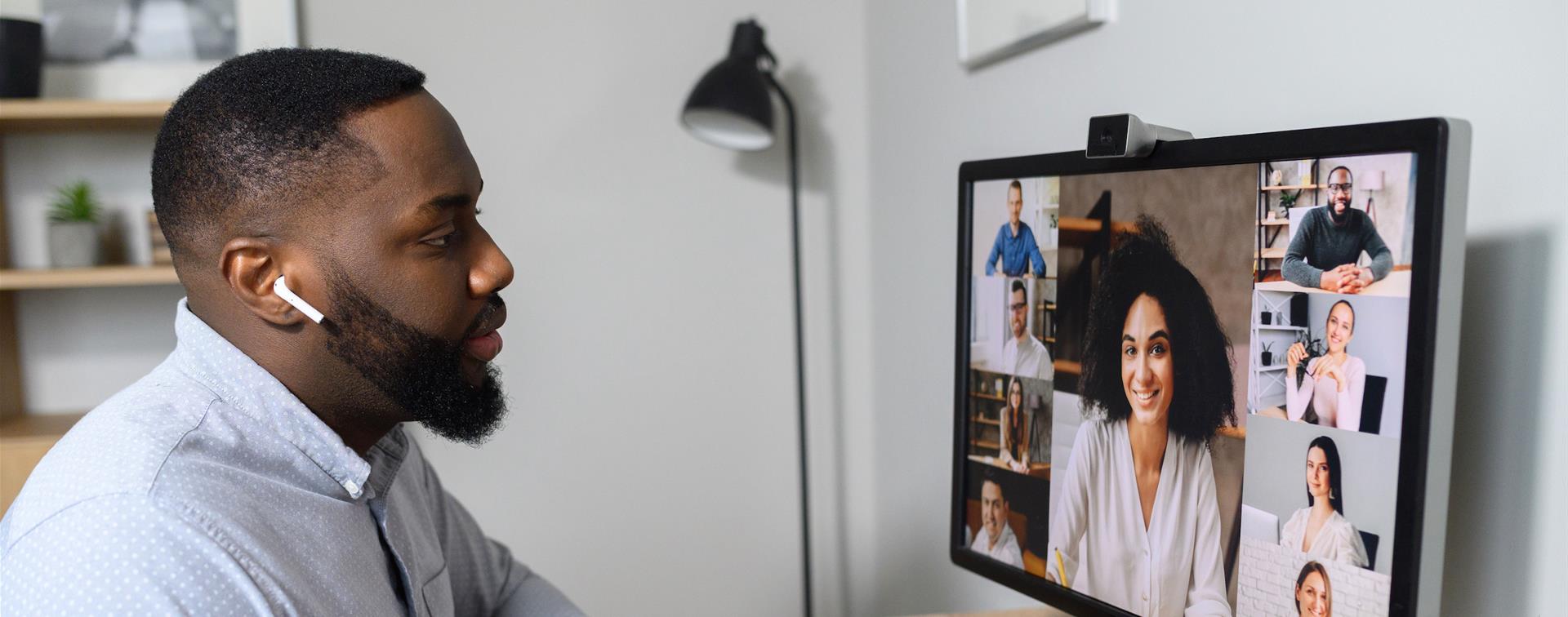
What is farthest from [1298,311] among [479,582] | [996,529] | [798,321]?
[798,321]

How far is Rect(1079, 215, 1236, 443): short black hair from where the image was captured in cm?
81

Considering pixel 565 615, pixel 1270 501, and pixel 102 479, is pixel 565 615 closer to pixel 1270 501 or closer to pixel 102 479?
pixel 102 479

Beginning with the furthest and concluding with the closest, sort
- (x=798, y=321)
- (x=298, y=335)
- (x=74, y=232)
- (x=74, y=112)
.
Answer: (x=798, y=321) < (x=74, y=232) < (x=74, y=112) < (x=298, y=335)

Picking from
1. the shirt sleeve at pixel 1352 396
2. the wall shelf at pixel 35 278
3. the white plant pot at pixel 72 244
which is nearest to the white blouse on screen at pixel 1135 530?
the shirt sleeve at pixel 1352 396

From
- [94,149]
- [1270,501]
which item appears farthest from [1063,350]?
[94,149]

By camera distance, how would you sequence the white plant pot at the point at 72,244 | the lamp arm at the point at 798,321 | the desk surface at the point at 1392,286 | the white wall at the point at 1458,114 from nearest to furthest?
the desk surface at the point at 1392,286 < the white wall at the point at 1458,114 < the white plant pot at the point at 72,244 < the lamp arm at the point at 798,321

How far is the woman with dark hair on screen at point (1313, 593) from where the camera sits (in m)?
0.75

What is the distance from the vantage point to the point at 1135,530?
89cm

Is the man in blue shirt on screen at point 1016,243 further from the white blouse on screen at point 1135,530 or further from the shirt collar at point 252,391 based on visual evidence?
the shirt collar at point 252,391

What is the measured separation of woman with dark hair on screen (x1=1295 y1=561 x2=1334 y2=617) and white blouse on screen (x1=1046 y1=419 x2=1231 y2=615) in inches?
2.4

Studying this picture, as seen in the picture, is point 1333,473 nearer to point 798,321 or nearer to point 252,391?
point 252,391

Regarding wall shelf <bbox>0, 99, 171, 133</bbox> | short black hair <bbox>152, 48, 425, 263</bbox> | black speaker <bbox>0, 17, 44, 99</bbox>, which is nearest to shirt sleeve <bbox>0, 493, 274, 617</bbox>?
short black hair <bbox>152, 48, 425, 263</bbox>

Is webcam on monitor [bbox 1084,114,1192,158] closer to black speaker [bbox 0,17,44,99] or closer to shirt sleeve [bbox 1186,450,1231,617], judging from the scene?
shirt sleeve [bbox 1186,450,1231,617]

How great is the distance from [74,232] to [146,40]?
383 mm
